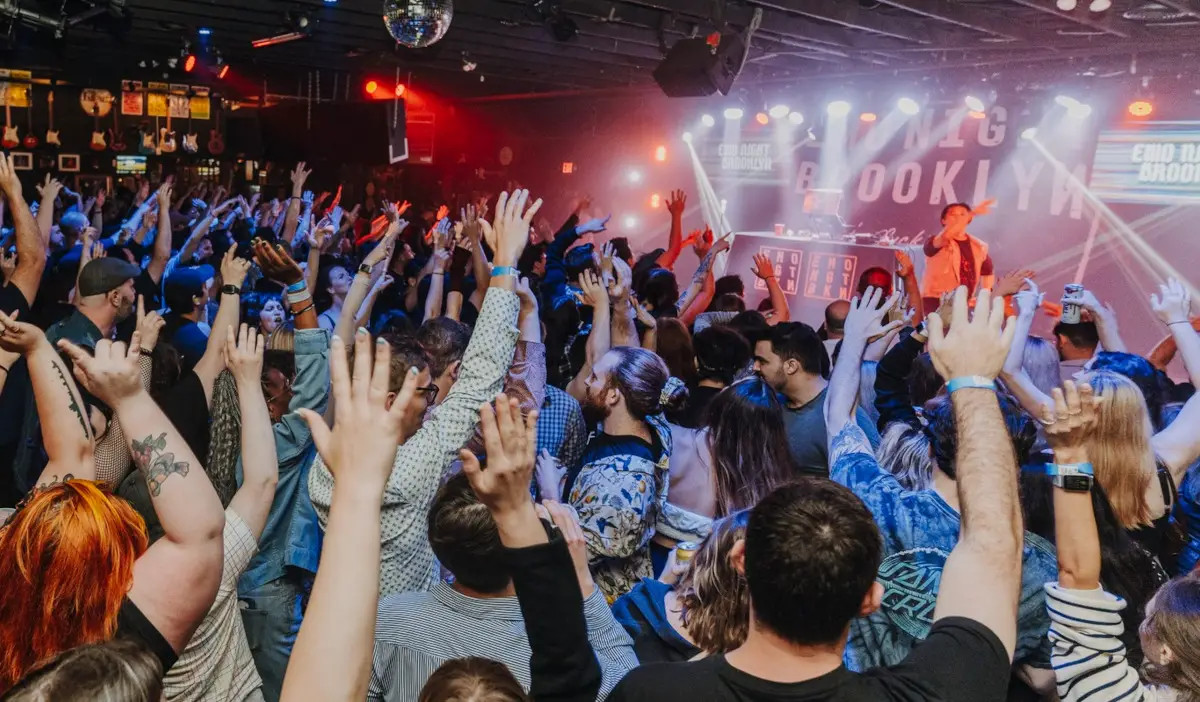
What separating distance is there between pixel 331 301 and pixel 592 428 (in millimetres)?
2586

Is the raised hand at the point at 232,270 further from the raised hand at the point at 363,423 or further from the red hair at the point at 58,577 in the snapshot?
the raised hand at the point at 363,423

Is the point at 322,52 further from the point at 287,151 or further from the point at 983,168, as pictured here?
the point at 983,168

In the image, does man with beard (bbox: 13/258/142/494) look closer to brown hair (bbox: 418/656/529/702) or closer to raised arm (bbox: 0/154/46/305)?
raised arm (bbox: 0/154/46/305)

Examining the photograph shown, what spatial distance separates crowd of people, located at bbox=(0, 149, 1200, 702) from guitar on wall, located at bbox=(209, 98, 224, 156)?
1228 cm

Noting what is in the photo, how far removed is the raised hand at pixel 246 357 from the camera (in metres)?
2.17

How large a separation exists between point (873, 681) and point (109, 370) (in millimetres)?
1270

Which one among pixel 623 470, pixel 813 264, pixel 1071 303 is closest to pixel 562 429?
pixel 623 470

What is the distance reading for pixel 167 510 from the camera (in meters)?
1.54

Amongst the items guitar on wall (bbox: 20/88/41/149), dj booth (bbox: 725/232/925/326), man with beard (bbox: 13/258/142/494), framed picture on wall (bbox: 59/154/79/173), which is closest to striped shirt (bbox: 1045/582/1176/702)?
man with beard (bbox: 13/258/142/494)

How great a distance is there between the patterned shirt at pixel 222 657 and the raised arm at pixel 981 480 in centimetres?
121

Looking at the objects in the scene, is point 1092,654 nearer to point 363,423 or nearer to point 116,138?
point 363,423

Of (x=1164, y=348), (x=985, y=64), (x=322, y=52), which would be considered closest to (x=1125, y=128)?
(x=985, y=64)

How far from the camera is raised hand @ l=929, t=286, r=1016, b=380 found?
1427 mm

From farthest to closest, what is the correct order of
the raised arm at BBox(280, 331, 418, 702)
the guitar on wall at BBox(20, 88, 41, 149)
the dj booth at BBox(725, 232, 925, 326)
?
1. the guitar on wall at BBox(20, 88, 41, 149)
2. the dj booth at BBox(725, 232, 925, 326)
3. the raised arm at BBox(280, 331, 418, 702)
